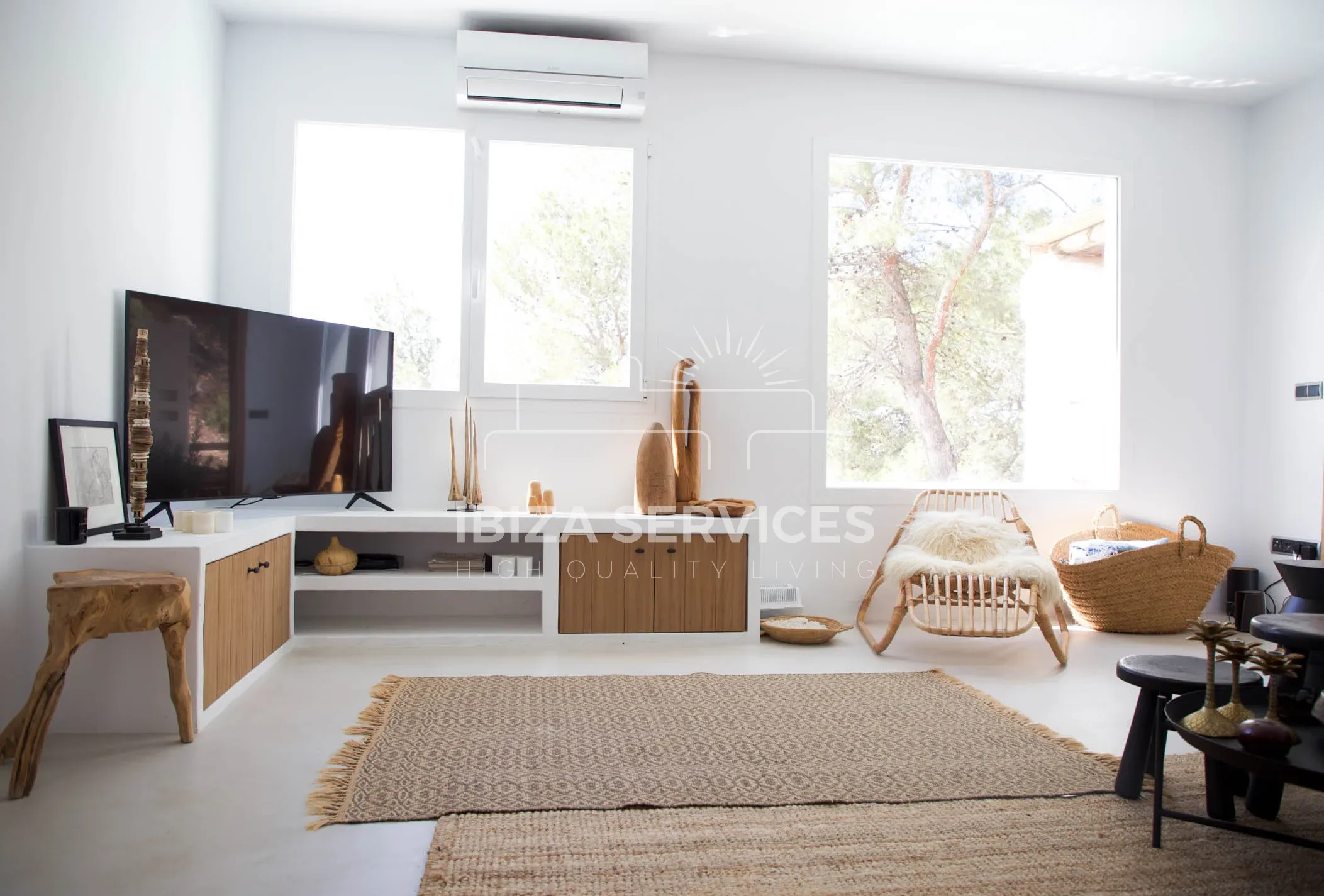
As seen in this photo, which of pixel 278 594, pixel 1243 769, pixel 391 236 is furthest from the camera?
pixel 391 236

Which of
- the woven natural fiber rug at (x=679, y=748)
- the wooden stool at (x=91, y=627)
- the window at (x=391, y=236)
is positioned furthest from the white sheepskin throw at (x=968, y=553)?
the wooden stool at (x=91, y=627)

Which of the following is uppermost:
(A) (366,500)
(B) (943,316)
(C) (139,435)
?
(B) (943,316)

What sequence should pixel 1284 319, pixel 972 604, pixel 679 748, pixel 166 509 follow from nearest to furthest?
pixel 679 748, pixel 166 509, pixel 972 604, pixel 1284 319

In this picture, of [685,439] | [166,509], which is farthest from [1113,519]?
[166,509]

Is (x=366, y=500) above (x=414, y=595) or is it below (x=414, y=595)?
above

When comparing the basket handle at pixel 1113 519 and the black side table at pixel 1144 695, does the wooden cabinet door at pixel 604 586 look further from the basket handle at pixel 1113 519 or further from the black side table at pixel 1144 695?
the basket handle at pixel 1113 519

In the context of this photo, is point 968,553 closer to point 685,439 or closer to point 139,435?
point 685,439

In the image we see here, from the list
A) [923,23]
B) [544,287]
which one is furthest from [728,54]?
[544,287]

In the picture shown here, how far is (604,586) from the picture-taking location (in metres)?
3.80

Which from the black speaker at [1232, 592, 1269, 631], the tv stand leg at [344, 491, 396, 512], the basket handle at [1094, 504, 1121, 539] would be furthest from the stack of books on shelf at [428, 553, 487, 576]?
the black speaker at [1232, 592, 1269, 631]

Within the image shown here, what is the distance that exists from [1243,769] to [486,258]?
142 inches

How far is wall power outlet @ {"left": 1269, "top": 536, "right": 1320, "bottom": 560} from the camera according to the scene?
176 inches

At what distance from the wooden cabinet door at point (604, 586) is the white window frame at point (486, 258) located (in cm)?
85

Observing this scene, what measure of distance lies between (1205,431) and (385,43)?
4800 millimetres
